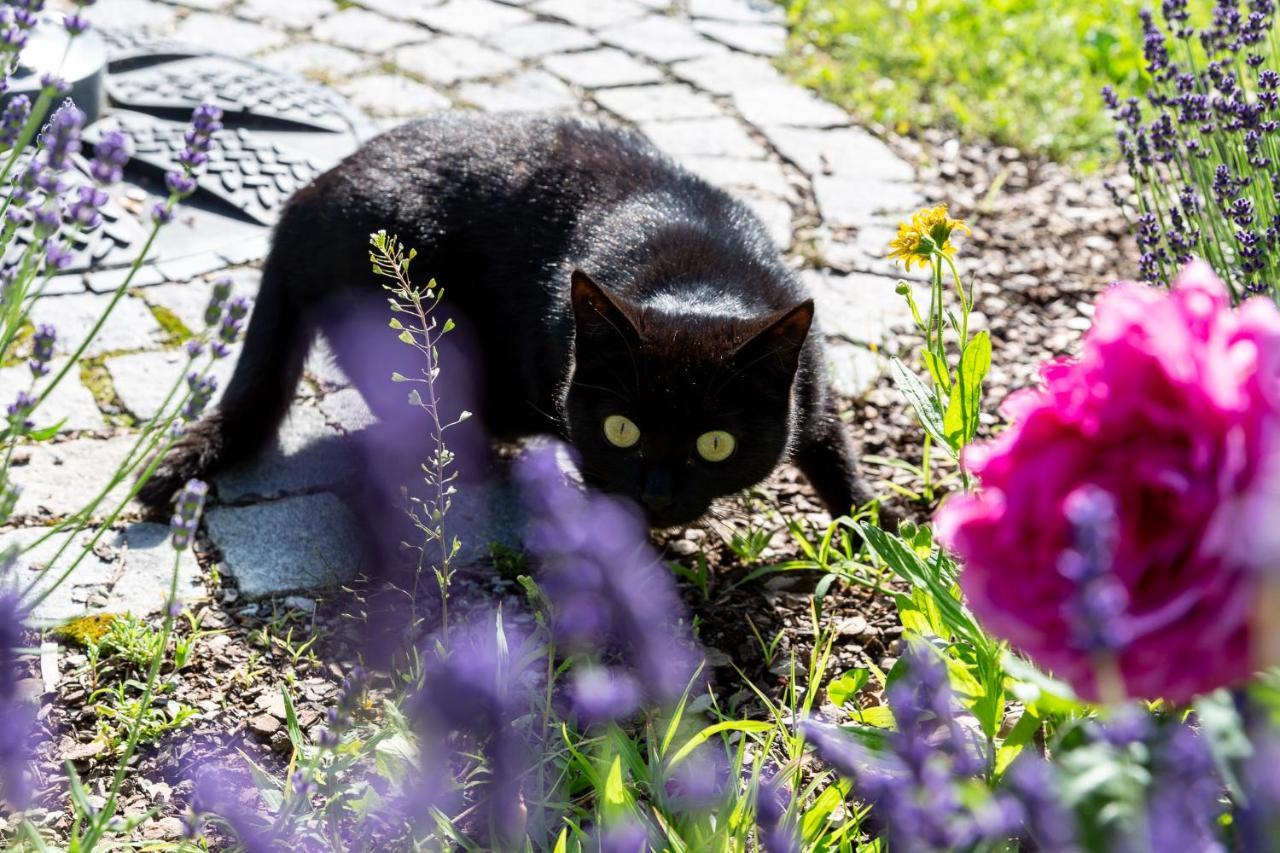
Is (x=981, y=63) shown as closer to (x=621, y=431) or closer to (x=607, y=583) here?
(x=621, y=431)

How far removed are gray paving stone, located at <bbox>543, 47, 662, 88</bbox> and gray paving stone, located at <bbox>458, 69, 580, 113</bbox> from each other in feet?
0.30

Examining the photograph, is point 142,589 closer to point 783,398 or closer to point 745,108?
point 783,398

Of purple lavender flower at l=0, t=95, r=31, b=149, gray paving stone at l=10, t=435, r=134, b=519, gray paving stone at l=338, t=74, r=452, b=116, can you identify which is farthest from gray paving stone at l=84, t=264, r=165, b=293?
purple lavender flower at l=0, t=95, r=31, b=149

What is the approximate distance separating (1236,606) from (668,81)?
14.5 feet

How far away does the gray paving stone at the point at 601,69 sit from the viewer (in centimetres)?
496

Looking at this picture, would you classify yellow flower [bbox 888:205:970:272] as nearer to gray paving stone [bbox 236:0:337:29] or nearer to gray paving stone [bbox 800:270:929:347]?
gray paving stone [bbox 800:270:929:347]

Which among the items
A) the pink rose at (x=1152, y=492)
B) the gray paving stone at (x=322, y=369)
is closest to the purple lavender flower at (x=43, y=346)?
the pink rose at (x=1152, y=492)

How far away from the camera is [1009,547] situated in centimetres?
102

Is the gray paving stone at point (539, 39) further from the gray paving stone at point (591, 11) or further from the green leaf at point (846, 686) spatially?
the green leaf at point (846, 686)

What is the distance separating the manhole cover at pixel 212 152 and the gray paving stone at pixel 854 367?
1.79 metres

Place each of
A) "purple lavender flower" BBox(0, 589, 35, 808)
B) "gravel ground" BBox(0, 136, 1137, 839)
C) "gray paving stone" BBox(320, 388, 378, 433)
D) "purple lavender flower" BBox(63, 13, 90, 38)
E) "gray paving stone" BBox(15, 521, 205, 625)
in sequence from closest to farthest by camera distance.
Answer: "purple lavender flower" BBox(0, 589, 35, 808), "purple lavender flower" BBox(63, 13, 90, 38), "gravel ground" BBox(0, 136, 1137, 839), "gray paving stone" BBox(15, 521, 205, 625), "gray paving stone" BBox(320, 388, 378, 433)

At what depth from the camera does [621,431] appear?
2.63 meters

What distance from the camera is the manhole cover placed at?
369cm

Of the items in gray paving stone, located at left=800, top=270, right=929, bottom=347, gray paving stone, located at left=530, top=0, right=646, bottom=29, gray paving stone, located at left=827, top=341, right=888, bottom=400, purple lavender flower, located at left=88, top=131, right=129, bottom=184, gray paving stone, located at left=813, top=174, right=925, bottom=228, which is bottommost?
gray paving stone, located at left=827, top=341, right=888, bottom=400
